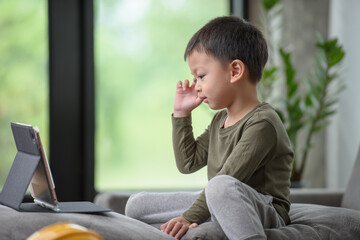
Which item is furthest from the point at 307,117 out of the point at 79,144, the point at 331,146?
the point at 79,144

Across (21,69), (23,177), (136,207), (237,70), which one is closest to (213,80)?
(237,70)

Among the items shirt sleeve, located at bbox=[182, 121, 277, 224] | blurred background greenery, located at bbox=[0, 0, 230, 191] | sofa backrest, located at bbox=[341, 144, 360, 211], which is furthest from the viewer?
blurred background greenery, located at bbox=[0, 0, 230, 191]

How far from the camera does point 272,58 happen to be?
3553 millimetres

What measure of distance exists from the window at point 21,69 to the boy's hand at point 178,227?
218 cm

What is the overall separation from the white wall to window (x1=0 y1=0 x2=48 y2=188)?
5.69ft

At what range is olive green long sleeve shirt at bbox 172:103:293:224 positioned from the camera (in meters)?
1.56

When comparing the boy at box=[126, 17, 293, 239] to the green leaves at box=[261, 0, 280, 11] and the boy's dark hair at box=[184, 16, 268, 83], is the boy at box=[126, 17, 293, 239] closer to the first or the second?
the boy's dark hair at box=[184, 16, 268, 83]

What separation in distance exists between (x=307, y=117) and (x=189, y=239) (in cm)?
236

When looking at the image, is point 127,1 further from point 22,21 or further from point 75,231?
point 75,231

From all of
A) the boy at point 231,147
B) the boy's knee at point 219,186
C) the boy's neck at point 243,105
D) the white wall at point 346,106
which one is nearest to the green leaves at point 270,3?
the white wall at point 346,106

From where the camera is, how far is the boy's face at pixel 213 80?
173cm

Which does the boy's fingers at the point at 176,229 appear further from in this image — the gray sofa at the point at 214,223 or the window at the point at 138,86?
the window at the point at 138,86

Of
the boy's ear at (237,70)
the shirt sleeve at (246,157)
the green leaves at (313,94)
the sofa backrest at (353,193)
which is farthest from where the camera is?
the green leaves at (313,94)

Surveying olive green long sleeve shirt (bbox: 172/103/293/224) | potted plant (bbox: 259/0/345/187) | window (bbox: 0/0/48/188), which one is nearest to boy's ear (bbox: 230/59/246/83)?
olive green long sleeve shirt (bbox: 172/103/293/224)
